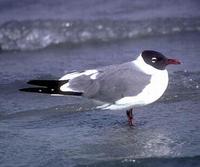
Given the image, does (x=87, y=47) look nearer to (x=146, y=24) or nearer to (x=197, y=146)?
(x=146, y=24)

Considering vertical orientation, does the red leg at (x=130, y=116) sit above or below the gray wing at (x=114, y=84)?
below

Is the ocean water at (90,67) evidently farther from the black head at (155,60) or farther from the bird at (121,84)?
the black head at (155,60)

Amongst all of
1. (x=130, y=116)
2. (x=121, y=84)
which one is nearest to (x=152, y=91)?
(x=121, y=84)

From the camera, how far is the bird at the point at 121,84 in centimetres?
591

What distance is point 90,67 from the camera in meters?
8.05

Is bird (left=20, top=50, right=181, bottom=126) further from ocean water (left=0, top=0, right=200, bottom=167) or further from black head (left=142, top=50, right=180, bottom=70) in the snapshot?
ocean water (left=0, top=0, right=200, bottom=167)

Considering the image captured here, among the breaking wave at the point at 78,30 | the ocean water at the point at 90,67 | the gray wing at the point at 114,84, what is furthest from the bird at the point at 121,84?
the breaking wave at the point at 78,30

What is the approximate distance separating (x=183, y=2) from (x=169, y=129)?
215 inches

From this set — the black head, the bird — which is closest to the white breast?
the bird

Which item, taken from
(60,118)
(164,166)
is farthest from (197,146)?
(60,118)

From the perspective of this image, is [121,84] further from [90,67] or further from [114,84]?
[90,67]

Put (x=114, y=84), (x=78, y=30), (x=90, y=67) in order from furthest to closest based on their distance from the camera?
(x=78, y=30)
(x=90, y=67)
(x=114, y=84)

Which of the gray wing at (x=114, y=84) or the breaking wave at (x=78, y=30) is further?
the breaking wave at (x=78, y=30)

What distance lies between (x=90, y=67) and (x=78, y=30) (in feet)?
6.74
